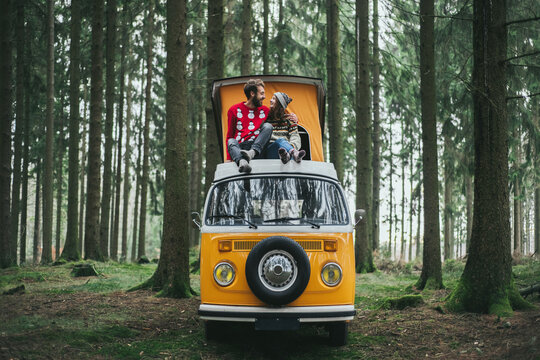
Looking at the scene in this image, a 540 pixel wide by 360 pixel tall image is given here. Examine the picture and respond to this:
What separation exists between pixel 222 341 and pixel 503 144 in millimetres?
5627

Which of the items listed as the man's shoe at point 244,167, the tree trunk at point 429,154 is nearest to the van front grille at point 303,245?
the man's shoe at point 244,167

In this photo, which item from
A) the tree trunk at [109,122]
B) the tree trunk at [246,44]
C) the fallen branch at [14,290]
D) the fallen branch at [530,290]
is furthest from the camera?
the tree trunk at [109,122]

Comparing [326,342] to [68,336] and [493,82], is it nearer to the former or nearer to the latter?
[68,336]

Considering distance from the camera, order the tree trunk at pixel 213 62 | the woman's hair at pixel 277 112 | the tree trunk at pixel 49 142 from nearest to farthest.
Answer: the woman's hair at pixel 277 112 → the tree trunk at pixel 213 62 → the tree trunk at pixel 49 142

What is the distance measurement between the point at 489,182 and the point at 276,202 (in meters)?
3.90

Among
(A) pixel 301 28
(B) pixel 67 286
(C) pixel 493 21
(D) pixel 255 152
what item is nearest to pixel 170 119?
(D) pixel 255 152

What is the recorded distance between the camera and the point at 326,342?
6.89 metres

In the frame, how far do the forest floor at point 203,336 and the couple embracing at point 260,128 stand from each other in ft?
8.77

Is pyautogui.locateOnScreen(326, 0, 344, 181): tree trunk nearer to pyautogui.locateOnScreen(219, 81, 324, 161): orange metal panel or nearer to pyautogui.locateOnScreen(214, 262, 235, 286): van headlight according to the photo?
pyautogui.locateOnScreen(219, 81, 324, 161): orange metal panel

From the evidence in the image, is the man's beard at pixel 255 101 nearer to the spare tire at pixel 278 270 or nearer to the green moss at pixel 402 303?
the spare tire at pixel 278 270

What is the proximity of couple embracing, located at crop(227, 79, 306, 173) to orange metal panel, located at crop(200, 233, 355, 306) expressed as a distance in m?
1.39

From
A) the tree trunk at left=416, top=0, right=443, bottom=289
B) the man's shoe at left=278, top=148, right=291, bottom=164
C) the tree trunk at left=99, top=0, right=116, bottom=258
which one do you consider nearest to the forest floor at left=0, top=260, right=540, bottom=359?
the tree trunk at left=416, top=0, right=443, bottom=289

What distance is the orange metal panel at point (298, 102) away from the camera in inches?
388

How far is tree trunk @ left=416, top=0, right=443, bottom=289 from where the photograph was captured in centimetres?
1156
